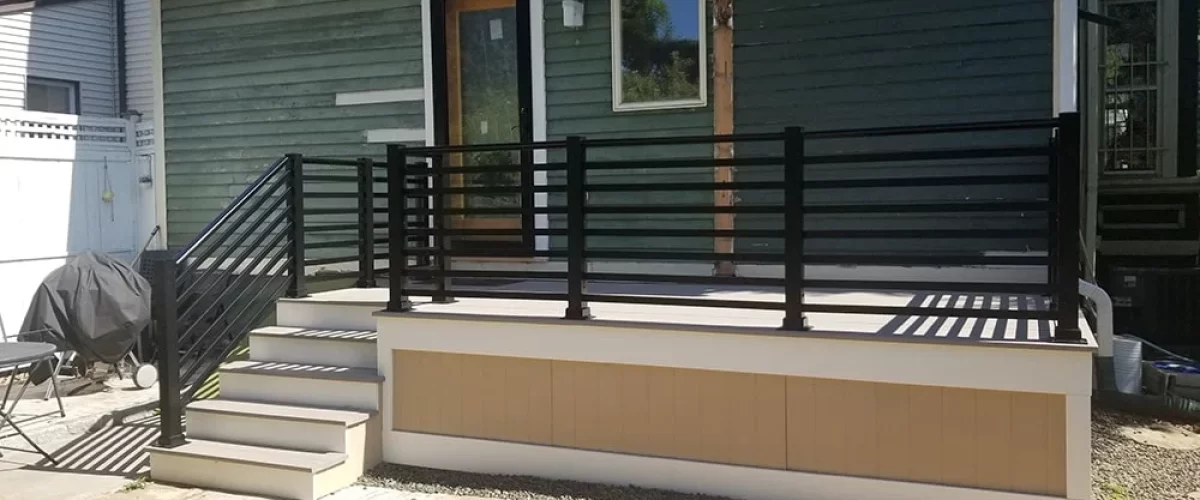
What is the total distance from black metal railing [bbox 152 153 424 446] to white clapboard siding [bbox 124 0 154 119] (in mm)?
6547

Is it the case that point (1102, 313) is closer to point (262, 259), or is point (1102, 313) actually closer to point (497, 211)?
point (497, 211)

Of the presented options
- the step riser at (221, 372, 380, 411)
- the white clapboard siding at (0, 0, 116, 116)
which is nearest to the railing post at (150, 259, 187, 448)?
the step riser at (221, 372, 380, 411)

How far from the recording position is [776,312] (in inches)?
178

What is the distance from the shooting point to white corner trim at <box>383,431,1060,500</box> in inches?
150

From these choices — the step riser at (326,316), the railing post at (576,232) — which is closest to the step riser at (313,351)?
the step riser at (326,316)

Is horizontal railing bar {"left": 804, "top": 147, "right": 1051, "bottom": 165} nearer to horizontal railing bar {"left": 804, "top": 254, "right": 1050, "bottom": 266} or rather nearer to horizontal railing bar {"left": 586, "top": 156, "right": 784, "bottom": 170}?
horizontal railing bar {"left": 586, "top": 156, "right": 784, "bottom": 170}

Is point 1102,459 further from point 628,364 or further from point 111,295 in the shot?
point 111,295

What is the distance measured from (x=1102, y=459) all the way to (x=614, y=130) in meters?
3.41

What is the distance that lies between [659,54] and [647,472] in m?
2.93

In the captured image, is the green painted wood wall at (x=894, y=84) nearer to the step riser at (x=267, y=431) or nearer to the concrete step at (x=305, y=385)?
the concrete step at (x=305, y=385)

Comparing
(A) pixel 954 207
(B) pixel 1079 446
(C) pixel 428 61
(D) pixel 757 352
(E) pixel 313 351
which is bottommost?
(B) pixel 1079 446

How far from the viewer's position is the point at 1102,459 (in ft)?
15.4

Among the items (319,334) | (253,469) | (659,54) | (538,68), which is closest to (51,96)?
(538,68)

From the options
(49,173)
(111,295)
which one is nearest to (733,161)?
(111,295)
